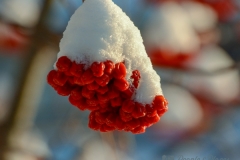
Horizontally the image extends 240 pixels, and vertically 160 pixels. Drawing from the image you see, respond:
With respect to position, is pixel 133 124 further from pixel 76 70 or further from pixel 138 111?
pixel 76 70

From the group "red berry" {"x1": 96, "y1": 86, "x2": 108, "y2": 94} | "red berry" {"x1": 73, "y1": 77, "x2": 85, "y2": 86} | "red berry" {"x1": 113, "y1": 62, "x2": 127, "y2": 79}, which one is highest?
"red berry" {"x1": 113, "y1": 62, "x2": 127, "y2": 79}

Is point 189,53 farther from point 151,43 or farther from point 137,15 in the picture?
point 137,15

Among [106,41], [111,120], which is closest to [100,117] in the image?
[111,120]

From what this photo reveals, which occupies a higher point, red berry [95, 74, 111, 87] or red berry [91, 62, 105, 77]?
red berry [91, 62, 105, 77]

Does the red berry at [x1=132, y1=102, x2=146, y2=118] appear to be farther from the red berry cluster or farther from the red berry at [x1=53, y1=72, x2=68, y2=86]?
the red berry at [x1=53, y1=72, x2=68, y2=86]

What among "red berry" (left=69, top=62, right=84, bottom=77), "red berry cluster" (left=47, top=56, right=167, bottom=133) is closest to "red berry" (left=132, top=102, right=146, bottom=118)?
"red berry cluster" (left=47, top=56, right=167, bottom=133)

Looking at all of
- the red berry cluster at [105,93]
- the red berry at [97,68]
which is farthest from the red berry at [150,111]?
the red berry at [97,68]

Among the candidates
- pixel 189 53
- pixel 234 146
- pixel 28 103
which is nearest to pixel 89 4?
pixel 28 103
